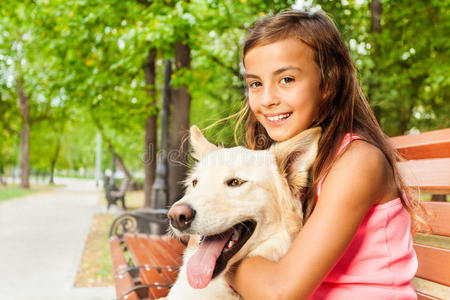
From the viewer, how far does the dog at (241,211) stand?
1.80 meters

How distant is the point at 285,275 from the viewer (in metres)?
1.55

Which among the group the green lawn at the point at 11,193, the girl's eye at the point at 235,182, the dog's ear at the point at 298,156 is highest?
the dog's ear at the point at 298,156

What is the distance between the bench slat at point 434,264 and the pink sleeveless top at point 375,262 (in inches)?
20.2

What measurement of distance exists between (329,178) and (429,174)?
1.10m

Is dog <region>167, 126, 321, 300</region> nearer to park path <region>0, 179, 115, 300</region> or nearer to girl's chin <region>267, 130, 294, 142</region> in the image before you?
girl's chin <region>267, 130, 294, 142</region>

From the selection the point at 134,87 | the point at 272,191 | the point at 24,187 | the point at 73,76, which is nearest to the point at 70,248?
the point at 73,76

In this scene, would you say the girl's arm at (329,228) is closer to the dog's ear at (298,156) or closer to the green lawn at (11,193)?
the dog's ear at (298,156)

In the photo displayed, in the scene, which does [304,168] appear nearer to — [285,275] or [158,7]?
[285,275]

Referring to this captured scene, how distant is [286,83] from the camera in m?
1.98

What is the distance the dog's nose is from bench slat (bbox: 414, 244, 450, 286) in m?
1.34

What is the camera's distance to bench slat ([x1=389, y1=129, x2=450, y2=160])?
2.30 m

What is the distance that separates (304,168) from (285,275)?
1.74ft

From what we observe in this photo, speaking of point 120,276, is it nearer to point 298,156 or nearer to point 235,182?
point 235,182

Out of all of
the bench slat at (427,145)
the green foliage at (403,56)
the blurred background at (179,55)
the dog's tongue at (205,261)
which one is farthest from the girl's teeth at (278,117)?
the green foliage at (403,56)
